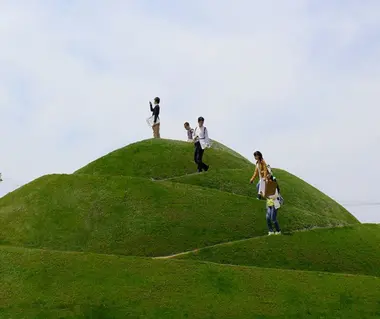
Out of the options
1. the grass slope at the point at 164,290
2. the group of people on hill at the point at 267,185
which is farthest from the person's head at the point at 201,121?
the grass slope at the point at 164,290

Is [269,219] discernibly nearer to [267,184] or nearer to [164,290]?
[267,184]

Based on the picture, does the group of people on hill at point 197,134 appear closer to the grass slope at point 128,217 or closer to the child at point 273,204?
the grass slope at point 128,217

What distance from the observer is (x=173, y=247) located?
74.2 ft

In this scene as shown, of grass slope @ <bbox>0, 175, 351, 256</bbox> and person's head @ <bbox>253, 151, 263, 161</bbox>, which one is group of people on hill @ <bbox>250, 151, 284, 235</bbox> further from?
grass slope @ <bbox>0, 175, 351, 256</bbox>

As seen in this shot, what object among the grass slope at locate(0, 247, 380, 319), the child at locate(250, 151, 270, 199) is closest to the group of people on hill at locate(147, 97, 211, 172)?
the child at locate(250, 151, 270, 199)

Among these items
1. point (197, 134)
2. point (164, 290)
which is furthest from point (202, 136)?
point (164, 290)

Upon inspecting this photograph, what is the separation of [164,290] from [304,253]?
7495mm

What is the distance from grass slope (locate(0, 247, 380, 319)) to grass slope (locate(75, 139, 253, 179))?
43.9ft

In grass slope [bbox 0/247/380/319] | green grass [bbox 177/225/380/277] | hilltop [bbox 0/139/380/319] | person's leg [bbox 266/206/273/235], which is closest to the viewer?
grass slope [bbox 0/247/380/319]

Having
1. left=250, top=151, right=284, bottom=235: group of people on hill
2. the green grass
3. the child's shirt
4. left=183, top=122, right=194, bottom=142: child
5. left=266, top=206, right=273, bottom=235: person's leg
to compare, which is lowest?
the green grass

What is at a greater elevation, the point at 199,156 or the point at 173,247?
the point at 199,156

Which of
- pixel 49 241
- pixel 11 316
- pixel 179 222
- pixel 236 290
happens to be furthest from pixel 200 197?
pixel 11 316

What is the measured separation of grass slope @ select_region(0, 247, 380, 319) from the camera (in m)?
15.9

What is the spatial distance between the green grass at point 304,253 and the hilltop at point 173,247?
0.05 m
